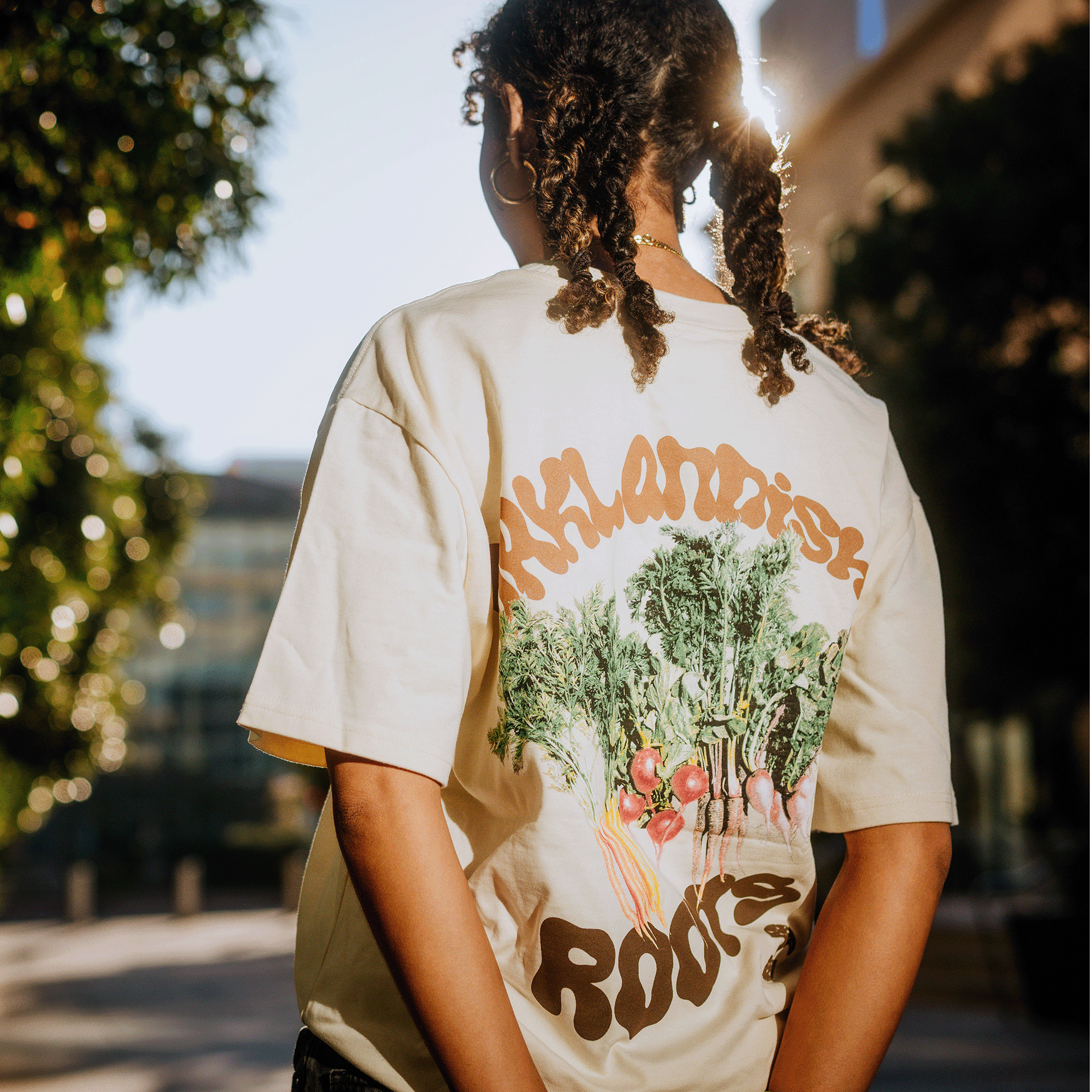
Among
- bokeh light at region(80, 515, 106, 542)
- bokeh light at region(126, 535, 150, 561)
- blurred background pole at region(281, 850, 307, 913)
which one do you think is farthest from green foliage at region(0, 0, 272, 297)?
blurred background pole at region(281, 850, 307, 913)

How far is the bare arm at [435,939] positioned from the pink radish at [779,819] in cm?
37

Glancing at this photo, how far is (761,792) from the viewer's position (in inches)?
47.2

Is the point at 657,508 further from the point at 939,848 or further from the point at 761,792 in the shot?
the point at 939,848

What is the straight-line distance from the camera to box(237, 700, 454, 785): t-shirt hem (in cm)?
99

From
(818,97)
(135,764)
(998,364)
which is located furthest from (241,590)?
(998,364)

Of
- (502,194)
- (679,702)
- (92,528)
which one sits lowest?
(679,702)

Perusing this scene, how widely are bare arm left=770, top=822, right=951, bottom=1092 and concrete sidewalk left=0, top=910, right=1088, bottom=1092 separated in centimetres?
707

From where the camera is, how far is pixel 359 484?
3.48 ft

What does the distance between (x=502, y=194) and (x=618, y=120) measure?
16cm

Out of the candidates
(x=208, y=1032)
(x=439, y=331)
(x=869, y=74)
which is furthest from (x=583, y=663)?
(x=869, y=74)

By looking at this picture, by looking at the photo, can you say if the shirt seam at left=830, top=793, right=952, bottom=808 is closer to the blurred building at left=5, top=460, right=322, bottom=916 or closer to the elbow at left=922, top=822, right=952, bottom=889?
the elbow at left=922, top=822, right=952, bottom=889

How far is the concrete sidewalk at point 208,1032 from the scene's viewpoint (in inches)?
308

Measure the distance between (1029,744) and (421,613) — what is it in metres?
25.5

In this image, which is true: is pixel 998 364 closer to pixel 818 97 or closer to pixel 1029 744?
pixel 1029 744
